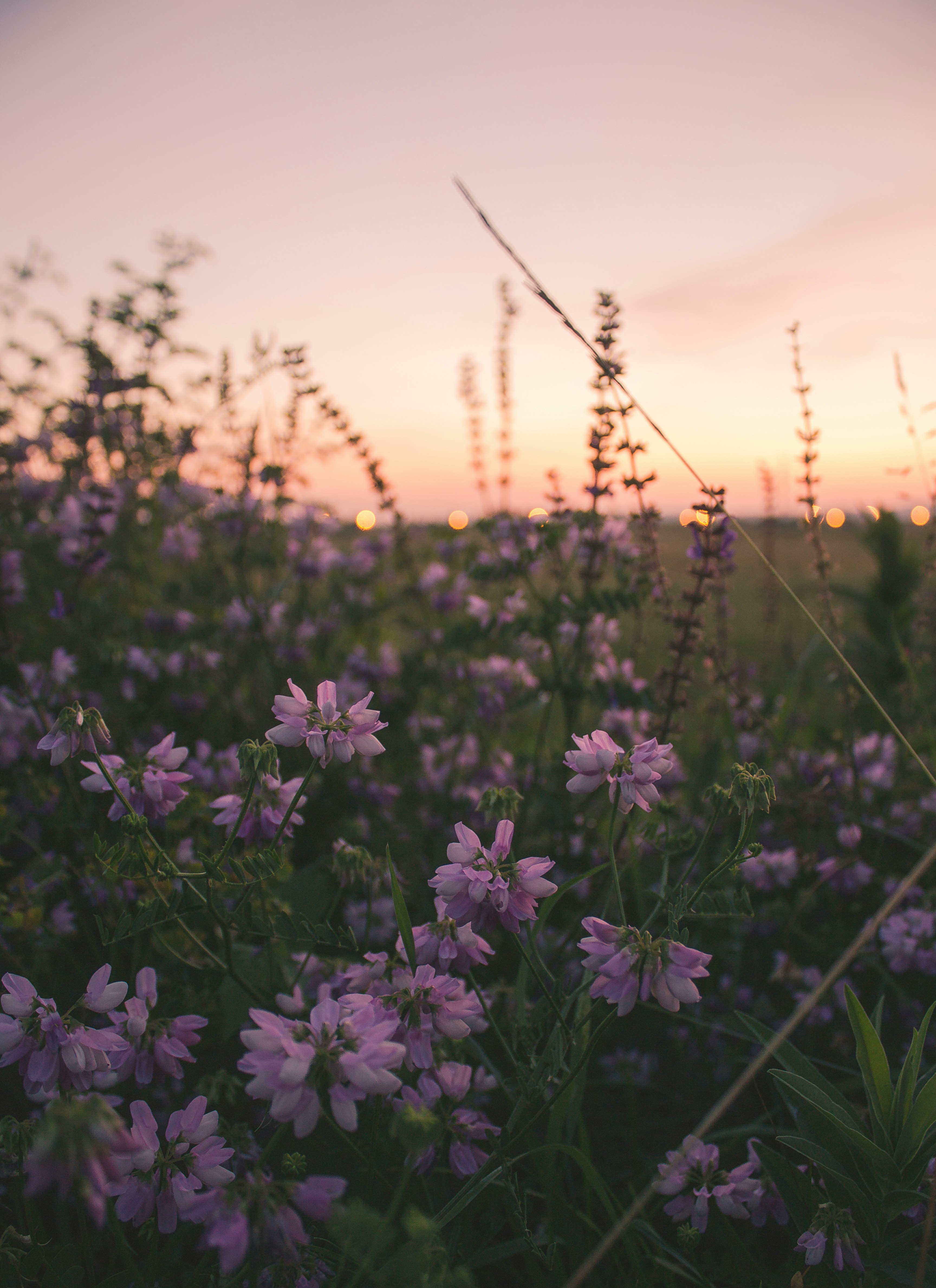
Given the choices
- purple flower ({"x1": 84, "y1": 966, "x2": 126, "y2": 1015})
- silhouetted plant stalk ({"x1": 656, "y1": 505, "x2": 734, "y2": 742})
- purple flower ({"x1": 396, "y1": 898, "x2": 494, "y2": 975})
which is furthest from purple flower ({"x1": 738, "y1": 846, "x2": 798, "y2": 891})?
purple flower ({"x1": 84, "y1": 966, "x2": 126, "y2": 1015})

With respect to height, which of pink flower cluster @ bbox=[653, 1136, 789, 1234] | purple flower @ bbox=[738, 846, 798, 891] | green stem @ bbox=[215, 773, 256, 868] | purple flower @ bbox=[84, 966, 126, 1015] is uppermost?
green stem @ bbox=[215, 773, 256, 868]

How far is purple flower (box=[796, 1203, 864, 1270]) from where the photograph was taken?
951mm

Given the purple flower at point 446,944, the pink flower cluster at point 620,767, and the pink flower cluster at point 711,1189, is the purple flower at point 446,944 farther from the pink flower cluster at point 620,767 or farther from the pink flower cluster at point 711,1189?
the pink flower cluster at point 711,1189

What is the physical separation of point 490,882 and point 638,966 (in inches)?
8.3

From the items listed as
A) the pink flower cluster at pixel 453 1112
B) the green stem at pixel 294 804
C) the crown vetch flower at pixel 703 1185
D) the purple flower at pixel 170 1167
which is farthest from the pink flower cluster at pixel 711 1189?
the green stem at pixel 294 804

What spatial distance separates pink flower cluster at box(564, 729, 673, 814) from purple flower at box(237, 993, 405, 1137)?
406 mm

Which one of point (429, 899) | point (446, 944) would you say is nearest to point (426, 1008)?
point (446, 944)

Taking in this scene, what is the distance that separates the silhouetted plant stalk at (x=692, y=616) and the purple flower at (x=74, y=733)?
1.28m

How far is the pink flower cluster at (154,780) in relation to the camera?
1204mm

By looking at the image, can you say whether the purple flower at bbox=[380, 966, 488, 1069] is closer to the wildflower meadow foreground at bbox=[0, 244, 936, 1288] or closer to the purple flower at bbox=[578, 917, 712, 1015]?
the wildflower meadow foreground at bbox=[0, 244, 936, 1288]

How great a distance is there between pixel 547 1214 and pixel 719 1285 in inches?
16.7

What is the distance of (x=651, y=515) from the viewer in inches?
70.7

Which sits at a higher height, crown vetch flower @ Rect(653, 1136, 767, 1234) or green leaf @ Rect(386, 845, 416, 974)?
green leaf @ Rect(386, 845, 416, 974)

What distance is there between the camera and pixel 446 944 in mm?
1034
